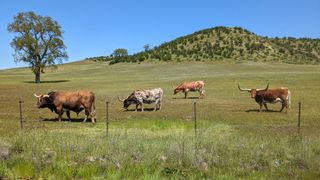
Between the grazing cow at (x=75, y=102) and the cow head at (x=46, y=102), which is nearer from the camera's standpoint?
the grazing cow at (x=75, y=102)

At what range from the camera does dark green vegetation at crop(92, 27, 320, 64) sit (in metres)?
84.6

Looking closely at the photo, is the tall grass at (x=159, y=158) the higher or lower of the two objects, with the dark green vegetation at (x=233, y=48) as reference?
lower

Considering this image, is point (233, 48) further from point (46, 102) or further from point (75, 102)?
point (75, 102)

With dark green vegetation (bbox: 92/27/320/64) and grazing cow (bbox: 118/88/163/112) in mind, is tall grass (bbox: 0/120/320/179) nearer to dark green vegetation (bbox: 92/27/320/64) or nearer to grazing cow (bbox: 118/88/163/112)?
grazing cow (bbox: 118/88/163/112)

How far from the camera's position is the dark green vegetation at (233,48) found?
84.6 meters

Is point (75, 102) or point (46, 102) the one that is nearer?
point (75, 102)

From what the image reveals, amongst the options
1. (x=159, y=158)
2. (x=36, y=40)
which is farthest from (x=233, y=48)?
(x=159, y=158)

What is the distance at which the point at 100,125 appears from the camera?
74.4 ft

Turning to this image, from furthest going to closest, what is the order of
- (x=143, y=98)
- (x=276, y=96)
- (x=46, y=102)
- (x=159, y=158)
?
(x=143, y=98) → (x=276, y=96) → (x=46, y=102) → (x=159, y=158)

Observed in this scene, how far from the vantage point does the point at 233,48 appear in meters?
88.4

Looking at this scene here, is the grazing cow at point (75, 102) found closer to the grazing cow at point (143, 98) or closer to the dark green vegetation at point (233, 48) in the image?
the grazing cow at point (143, 98)

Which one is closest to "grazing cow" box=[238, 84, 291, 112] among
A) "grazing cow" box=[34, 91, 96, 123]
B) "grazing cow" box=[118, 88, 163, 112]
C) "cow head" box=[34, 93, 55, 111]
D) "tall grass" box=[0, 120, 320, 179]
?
"grazing cow" box=[118, 88, 163, 112]

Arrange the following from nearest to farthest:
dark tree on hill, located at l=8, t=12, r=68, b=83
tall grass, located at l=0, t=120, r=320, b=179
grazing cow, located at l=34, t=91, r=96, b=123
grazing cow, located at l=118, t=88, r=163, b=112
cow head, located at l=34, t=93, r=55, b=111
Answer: tall grass, located at l=0, t=120, r=320, b=179 < grazing cow, located at l=34, t=91, r=96, b=123 < cow head, located at l=34, t=93, r=55, b=111 < grazing cow, located at l=118, t=88, r=163, b=112 < dark tree on hill, located at l=8, t=12, r=68, b=83

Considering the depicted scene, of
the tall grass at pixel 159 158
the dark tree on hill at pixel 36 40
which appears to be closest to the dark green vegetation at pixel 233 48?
the dark tree on hill at pixel 36 40
